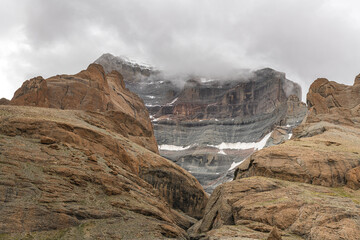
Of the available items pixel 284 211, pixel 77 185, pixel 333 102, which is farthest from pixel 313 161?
pixel 333 102

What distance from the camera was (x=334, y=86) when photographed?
262ft

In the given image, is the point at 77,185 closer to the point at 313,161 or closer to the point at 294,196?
the point at 294,196

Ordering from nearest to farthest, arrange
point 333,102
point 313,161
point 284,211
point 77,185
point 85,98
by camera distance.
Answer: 1. point 77,185
2. point 284,211
3. point 313,161
4. point 85,98
5. point 333,102

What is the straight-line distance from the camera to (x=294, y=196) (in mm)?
27234

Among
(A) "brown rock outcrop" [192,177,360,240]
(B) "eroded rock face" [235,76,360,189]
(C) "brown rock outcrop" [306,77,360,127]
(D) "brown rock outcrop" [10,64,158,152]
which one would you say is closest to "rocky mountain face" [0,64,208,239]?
(A) "brown rock outcrop" [192,177,360,240]

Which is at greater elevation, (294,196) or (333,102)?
(333,102)

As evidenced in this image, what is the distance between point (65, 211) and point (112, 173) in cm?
756

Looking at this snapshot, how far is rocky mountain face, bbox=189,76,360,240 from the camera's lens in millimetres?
23281

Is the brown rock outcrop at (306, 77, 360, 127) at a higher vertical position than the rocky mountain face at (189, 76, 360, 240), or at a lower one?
higher

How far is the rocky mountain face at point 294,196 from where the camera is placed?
2328 cm

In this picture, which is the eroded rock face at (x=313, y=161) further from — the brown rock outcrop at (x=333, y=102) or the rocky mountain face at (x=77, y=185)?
the brown rock outcrop at (x=333, y=102)

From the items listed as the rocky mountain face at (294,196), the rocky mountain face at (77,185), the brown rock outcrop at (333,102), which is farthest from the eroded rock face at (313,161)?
the brown rock outcrop at (333,102)

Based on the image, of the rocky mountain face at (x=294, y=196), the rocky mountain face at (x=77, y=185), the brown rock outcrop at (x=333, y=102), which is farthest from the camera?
the brown rock outcrop at (x=333, y=102)

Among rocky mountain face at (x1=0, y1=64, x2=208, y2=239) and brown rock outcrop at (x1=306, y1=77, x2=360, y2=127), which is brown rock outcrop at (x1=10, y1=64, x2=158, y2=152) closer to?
rocky mountain face at (x1=0, y1=64, x2=208, y2=239)
